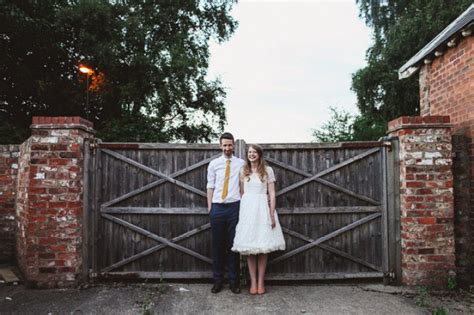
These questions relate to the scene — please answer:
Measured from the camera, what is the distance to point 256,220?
3.94 meters

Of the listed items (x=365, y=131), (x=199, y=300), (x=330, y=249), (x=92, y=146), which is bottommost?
(x=199, y=300)

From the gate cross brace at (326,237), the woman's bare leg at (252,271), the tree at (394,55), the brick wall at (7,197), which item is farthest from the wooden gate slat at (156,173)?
the tree at (394,55)

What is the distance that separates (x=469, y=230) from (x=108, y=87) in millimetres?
13805

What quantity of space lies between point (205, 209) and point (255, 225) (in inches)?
35.6

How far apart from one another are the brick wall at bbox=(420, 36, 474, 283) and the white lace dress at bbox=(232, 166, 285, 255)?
2.51 metres

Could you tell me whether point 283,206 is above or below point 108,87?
below

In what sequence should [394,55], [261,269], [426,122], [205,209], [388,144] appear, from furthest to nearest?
[394,55], [205,209], [388,144], [426,122], [261,269]

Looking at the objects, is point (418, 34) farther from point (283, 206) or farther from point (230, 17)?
point (283, 206)

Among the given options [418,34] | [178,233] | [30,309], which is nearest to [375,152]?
[178,233]

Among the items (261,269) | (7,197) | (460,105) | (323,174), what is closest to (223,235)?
(261,269)

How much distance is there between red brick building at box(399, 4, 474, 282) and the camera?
4332 mm

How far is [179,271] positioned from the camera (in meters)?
4.52

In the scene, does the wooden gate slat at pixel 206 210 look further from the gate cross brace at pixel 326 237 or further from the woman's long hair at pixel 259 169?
the woman's long hair at pixel 259 169

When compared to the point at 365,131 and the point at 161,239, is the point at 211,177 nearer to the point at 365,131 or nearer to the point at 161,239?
the point at 161,239
